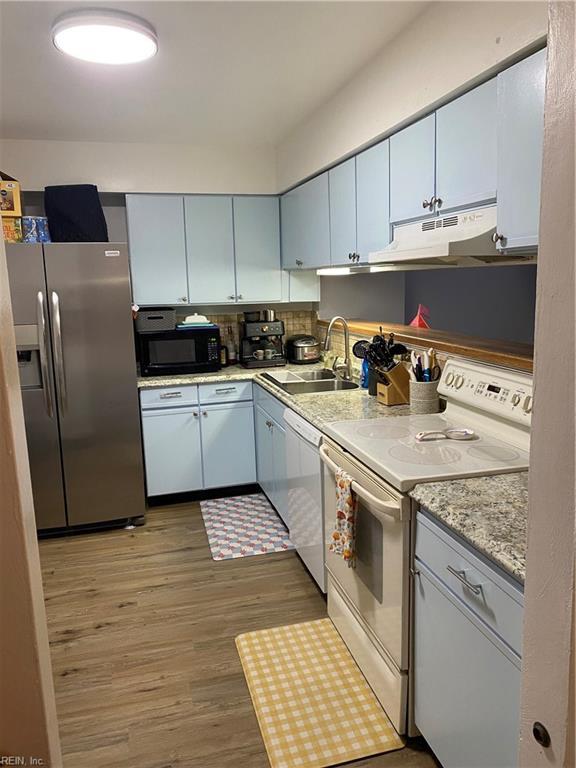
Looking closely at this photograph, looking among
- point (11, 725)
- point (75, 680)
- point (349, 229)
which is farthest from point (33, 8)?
point (75, 680)

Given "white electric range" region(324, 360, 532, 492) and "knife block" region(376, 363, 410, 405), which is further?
"knife block" region(376, 363, 410, 405)

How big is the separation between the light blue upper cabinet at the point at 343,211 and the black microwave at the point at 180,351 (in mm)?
1173

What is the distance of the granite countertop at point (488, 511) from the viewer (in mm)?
1289

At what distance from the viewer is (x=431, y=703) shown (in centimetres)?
168

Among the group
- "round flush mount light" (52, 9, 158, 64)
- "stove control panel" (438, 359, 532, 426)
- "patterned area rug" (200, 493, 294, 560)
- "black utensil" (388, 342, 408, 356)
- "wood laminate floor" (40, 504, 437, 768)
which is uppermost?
"round flush mount light" (52, 9, 158, 64)

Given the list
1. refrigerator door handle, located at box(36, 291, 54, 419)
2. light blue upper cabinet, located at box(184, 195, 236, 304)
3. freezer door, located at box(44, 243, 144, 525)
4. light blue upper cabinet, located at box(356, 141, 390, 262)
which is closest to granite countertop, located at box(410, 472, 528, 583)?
light blue upper cabinet, located at box(356, 141, 390, 262)

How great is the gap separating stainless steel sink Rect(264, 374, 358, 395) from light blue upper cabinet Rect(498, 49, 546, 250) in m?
1.77

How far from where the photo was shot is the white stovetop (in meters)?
1.76

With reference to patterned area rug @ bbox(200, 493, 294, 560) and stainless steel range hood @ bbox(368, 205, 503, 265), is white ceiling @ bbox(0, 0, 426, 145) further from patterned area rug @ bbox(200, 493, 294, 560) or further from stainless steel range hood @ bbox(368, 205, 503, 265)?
patterned area rug @ bbox(200, 493, 294, 560)

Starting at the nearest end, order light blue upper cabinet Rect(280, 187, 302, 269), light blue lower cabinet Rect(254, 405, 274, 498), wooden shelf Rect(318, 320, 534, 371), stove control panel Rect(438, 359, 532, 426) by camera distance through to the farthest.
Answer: stove control panel Rect(438, 359, 532, 426)
wooden shelf Rect(318, 320, 534, 371)
light blue lower cabinet Rect(254, 405, 274, 498)
light blue upper cabinet Rect(280, 187, 302, 269)

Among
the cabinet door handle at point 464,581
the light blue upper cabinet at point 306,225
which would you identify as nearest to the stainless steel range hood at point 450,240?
the cabinet door handle at point 464,581

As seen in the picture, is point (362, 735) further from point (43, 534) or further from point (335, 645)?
point (43, 534)

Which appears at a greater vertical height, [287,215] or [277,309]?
Result: [287,215]

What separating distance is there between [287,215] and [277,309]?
79cm
